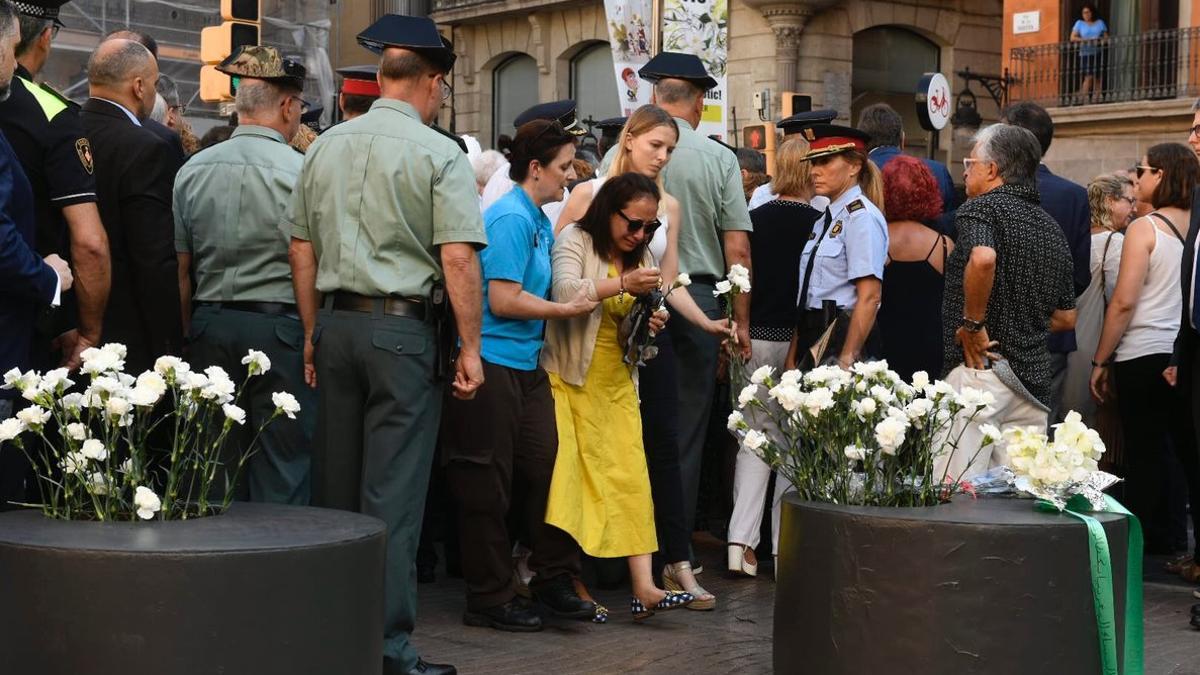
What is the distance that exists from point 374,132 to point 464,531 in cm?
168

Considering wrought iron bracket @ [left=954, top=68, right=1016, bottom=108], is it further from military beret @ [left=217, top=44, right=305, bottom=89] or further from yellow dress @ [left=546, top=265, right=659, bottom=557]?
military beret @ [left=217, top=44, right=305, bottom=89]

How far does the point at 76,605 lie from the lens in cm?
396

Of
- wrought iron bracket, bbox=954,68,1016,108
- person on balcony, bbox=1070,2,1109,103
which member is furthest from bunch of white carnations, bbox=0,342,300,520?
wrought iron bracket, bbox=954,68,1016,108

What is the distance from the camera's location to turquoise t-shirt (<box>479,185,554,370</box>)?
6.56 metres

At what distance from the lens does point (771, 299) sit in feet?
27.1

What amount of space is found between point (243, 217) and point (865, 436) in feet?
8.68

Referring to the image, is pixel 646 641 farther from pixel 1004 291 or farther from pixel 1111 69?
pixel 1111 69

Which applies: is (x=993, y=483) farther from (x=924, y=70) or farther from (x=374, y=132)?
(x=924, y=70)

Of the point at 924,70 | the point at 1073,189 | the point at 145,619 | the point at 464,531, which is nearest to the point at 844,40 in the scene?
the point at 924,70

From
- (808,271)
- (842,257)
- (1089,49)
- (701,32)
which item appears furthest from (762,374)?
(1089,49)

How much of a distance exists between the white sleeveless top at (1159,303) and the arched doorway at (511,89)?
92.4ft

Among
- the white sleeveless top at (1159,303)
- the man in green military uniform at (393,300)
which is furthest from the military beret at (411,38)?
the white sleeveless top at (1159,303)

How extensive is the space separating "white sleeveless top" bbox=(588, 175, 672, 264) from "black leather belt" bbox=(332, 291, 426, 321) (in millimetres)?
1526

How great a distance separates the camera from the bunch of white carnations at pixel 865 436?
17.5 ft
